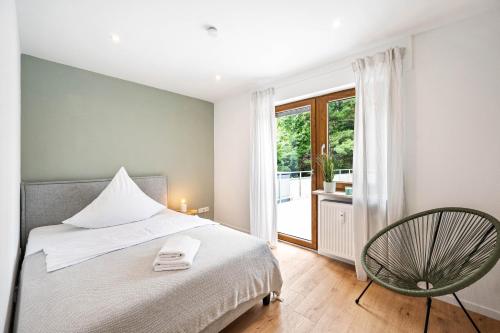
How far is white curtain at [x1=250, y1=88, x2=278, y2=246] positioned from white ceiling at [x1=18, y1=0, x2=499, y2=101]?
1.87 feet

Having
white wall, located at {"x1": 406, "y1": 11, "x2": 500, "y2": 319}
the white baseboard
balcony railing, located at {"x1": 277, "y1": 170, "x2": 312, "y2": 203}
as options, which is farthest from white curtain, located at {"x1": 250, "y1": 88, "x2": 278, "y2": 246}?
the white baseboard

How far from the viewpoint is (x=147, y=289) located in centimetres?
116

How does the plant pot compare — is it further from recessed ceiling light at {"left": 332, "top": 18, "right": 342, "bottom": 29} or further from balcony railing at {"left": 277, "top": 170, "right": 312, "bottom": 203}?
recessed ceiling light at {"left": 332, "top": 18, "right": 342, "bottom": 29}

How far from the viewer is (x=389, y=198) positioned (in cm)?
208

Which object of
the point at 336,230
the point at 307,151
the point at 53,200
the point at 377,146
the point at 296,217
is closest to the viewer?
the point at 377,146

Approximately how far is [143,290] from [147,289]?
0.07 ft

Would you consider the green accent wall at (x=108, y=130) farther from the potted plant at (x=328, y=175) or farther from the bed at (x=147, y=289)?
the potted plant at (x=328, y=175)

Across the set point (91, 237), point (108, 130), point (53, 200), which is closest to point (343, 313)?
point (91, 237)

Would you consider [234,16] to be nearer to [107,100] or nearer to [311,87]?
[311,87]

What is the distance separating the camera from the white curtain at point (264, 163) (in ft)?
10.3

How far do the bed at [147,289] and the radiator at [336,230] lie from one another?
3.40 feet

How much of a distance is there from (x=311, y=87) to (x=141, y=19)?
79.8 inches

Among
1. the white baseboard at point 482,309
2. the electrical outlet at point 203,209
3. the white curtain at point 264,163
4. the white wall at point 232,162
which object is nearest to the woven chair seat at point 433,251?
the white baseboard at point 482,309

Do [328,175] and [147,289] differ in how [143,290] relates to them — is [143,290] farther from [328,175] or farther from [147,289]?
[328,175]
